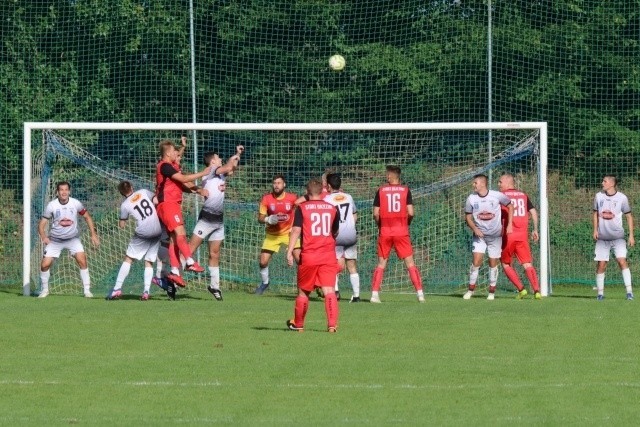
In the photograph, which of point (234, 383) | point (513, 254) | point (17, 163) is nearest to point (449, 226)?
point (513, 254)

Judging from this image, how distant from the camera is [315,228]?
14.8m

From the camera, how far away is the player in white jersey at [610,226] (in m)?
20.8

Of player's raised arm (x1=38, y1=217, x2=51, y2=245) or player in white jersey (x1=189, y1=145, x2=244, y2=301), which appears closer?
player in white jersey (x1=189, y1=145, x2=244, y2=301)

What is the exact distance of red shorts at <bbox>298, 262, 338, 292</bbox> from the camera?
14734mm

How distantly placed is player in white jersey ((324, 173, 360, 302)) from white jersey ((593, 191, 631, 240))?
3754 mm

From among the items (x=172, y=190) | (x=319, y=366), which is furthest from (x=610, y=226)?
(x=319, y=366)

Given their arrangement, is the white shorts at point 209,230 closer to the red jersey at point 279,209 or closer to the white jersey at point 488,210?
the red jersey at point 279,209

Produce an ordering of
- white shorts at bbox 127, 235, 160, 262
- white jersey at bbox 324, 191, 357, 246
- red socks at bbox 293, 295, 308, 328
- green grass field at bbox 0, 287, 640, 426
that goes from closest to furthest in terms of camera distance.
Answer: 1. green grass field at bbox 0, 287, 640, 426
2. red socks at bbox 293, 295, 308, 328
3. white shorts at bbox 127, 235, 160, 262
4. white jersey at bbox 324, 191, 357, 246

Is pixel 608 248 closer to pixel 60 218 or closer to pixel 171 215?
pixel 171 215

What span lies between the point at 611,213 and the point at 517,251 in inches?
60.6

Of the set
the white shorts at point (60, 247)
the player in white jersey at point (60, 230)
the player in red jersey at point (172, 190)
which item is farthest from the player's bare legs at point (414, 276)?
the white shorts at point (60, 247)

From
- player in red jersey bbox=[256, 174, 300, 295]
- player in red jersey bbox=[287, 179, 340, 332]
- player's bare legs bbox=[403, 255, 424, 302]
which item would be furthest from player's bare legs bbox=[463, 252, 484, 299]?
player in red jersey bbox=[287, 179, 340, 332]

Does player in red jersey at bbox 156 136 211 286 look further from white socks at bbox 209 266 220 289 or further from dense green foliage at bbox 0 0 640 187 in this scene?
dense green foliage at bbox 0 0 640 187

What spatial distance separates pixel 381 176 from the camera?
80.1 ft
